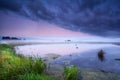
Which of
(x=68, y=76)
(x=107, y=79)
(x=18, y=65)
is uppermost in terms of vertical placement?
(x=18, y=65)

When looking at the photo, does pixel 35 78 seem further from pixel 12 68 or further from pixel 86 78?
pixel 86 78

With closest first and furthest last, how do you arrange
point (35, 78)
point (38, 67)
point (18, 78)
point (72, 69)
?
point (35, 78), point (18, 78), point (72, 69), point (38, 67)

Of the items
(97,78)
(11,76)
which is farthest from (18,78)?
(97,78)

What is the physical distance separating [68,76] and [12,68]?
302 cm

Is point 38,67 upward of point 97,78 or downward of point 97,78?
upward

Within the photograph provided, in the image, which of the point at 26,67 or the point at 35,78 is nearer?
the point at 35,78

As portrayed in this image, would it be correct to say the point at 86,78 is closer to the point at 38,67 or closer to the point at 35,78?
the point at 38,67

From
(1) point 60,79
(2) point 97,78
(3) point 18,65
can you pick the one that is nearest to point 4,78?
(3) point 18,65

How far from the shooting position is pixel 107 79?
10797 mm

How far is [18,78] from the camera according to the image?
25.8 ft

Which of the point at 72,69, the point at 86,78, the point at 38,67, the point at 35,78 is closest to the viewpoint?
the point at 35,78

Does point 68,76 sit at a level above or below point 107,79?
above

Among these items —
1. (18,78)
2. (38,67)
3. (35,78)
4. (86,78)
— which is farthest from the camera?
(86,78)

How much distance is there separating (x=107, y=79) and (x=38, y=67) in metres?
4.70
